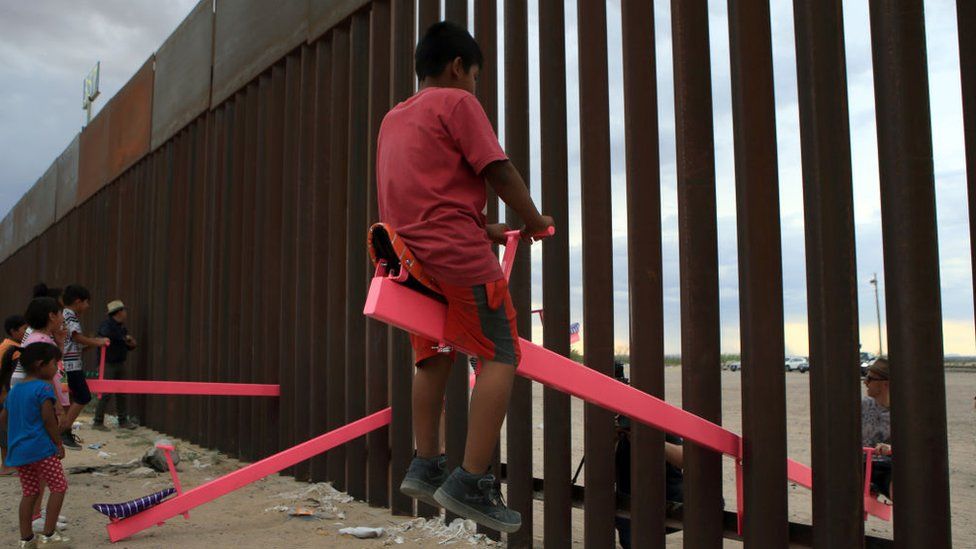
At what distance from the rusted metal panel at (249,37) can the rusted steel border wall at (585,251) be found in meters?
0.03

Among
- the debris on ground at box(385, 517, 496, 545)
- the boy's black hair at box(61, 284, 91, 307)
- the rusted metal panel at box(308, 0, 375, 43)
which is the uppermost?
the rusted metal panel at box(308, 0, 375, 43)

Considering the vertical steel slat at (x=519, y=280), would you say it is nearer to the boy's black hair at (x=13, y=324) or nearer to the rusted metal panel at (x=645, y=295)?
the rusted metal panel at (x=645, y=295)

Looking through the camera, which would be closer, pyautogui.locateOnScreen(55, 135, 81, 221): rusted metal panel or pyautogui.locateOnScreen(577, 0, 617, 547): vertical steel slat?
pyautogui.locateOnScreen(577, 0, 617, 547): vertical steel slat

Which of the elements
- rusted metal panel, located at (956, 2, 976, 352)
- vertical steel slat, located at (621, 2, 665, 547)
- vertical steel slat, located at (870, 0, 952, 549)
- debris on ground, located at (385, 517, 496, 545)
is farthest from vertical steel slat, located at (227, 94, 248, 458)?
rusted metal panel, located at (956, 2, 976, 352)

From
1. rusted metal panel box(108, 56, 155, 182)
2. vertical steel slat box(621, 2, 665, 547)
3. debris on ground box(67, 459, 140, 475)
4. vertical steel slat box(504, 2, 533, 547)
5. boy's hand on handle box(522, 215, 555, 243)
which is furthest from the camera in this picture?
rusted metal panel box(108, 56, 155, 182)

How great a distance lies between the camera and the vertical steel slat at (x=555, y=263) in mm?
3842

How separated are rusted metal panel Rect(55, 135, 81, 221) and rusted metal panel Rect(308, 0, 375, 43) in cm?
904

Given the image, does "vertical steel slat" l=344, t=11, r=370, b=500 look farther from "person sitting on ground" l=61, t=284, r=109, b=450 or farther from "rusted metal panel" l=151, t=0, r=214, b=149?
"rusted metal panel" l=151, t=0, r=214, b=149

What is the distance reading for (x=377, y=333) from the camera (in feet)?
17.0

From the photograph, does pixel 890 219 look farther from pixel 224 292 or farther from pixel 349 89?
pixel 224 292

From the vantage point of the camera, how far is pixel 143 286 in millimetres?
9336

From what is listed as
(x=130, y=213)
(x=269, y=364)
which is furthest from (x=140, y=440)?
(x=130, y=213)

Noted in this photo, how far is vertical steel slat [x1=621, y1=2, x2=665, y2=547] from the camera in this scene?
11.1 feet

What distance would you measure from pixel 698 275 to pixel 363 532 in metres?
2.32
